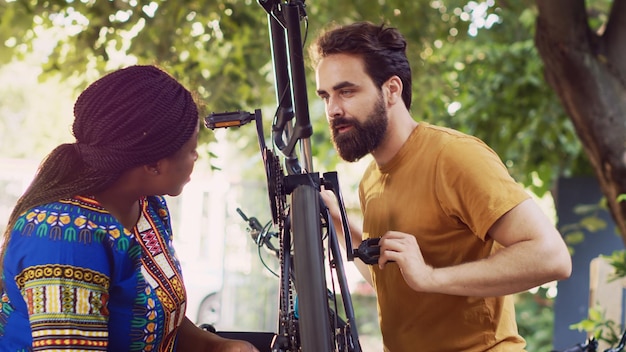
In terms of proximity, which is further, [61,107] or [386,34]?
[61,107]

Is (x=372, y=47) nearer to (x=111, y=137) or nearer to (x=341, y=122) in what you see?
(x=341, y=122)

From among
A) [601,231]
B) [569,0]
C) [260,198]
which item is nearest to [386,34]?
[569,0]

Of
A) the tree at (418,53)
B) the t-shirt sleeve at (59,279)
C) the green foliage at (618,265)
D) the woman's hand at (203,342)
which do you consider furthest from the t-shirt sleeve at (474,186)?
the tree at (418,53)

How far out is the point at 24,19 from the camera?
458cm

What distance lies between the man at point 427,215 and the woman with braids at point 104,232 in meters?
0.48

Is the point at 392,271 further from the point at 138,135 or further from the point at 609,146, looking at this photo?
the point at 609,146

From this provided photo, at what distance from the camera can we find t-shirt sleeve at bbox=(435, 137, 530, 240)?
73.2 inches

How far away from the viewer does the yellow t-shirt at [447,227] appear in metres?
1.90

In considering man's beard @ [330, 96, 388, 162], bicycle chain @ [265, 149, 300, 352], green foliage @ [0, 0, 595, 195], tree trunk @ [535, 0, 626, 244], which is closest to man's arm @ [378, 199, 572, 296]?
bicycle chain @ [265, 149, 300, 352]

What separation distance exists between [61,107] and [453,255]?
13.1 m

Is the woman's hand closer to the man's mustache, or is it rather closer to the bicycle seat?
the bicycle seat

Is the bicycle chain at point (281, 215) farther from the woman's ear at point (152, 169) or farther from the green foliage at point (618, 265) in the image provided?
the green foliage at point (618, 265)

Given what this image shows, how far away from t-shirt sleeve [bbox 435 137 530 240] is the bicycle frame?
344 mm

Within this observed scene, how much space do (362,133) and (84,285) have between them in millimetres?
Result: 894
